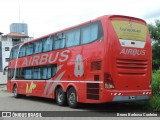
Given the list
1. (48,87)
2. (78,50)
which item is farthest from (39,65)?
(78,50)

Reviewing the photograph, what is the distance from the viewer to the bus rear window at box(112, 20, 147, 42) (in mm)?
13852

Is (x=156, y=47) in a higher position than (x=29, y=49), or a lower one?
higher

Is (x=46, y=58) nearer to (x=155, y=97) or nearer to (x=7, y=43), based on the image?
(x=155, y=97)

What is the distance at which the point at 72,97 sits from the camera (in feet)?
51.7

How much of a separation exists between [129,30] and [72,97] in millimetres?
4034

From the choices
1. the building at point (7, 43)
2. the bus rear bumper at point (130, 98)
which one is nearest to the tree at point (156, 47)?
the bus rear bumper at point (130, 98)

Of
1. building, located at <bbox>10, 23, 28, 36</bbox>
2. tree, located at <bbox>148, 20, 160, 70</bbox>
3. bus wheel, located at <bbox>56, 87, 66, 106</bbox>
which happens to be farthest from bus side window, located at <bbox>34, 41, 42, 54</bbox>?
building, located at <bbox>10, 23, 28, 36</bbox>

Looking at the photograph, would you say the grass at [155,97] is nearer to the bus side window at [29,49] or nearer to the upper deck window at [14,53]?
the bus side window at [29,49]

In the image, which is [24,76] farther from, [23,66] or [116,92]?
[116,92]

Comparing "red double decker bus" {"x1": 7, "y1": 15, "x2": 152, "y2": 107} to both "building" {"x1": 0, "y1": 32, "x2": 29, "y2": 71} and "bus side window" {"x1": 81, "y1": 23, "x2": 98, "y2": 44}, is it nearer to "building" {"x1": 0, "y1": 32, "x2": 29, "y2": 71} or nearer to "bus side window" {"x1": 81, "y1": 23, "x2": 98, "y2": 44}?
"bus side window" {"x1": 81, "y1": 23, "x2": 98, "y2": 44}

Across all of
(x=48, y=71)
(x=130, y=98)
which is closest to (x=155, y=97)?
(x=130, y=98)

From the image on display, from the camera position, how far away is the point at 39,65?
1972 centimetres

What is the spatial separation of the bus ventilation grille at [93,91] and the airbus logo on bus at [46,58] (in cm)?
262

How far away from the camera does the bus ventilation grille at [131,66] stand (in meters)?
13.7
